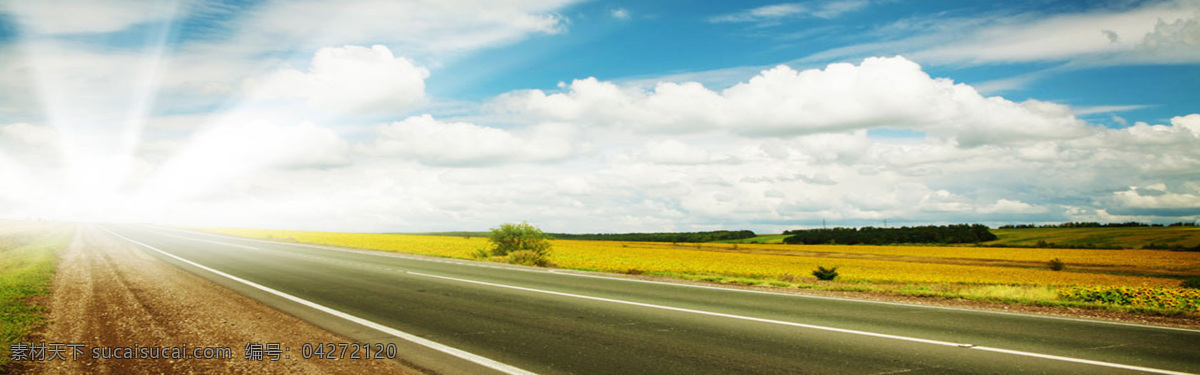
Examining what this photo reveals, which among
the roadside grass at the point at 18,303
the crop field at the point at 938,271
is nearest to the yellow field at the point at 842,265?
the crop field at the point at 938,271

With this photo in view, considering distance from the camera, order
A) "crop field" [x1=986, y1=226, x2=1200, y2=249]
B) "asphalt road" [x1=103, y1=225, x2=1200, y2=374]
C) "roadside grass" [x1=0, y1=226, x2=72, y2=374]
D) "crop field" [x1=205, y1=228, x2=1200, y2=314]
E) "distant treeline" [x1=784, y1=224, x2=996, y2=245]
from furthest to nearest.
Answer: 1. "distant treeline" [x1=784, y1=224, x2=996, y2=245]
2. "crop field" [x1=986, y1=226, x2=1200, y2=249]
3. "crop field" [x1=205, y1=228, x2=1200, y2=314]
4. "roadside grass" [x1=0, y1=226, x2=72, y2=374]
5. "asphalt road" [x1=103, y1=225, x2=1200, y2=374]

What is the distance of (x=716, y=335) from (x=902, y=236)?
391 feet

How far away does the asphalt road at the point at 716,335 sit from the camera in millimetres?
5629

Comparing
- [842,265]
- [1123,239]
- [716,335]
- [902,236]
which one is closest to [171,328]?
[716,335]

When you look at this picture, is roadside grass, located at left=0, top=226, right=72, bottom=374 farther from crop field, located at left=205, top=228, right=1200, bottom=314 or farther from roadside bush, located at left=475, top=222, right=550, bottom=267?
roadside bush, located at left=475, top=222, right=550, bottom=267

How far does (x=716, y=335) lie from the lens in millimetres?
7125

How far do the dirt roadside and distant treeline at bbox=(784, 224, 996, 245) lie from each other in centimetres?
11285

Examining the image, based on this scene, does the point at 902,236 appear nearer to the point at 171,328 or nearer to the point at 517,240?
the point at 517,240

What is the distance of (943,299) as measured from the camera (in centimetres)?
1123

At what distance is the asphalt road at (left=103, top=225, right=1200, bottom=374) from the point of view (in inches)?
222

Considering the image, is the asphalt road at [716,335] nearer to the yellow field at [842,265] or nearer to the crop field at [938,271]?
the crop field at [938,271]

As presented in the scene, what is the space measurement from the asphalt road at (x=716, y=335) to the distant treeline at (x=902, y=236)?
108 m

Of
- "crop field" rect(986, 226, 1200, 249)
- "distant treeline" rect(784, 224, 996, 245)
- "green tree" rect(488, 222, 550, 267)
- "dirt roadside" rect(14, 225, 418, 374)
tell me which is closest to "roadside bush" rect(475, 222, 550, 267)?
"green tree" rect(488, 222, 550, 267)

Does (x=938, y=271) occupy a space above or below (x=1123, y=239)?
below
